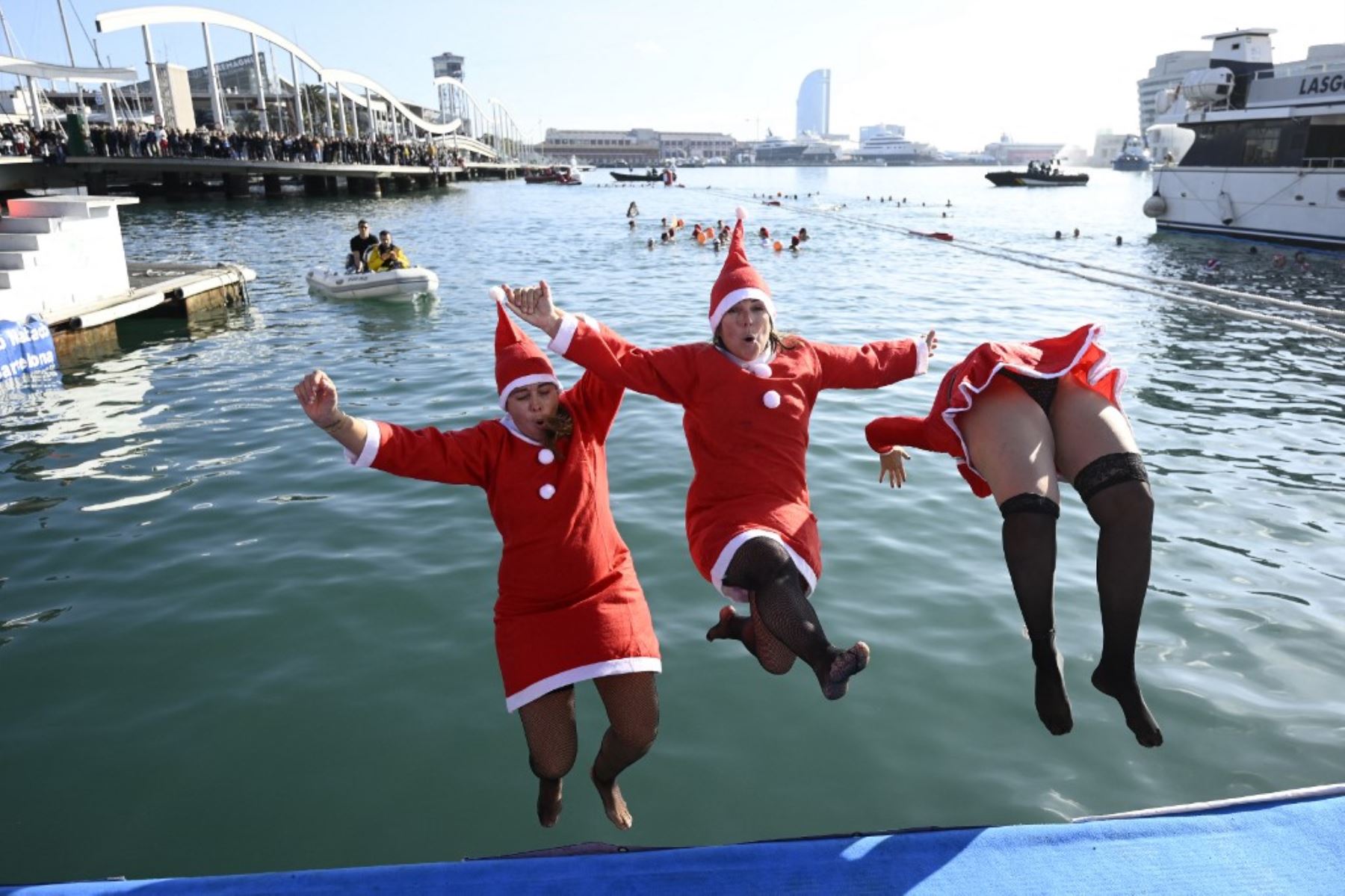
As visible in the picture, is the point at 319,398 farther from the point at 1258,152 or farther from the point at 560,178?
the point at 560,178

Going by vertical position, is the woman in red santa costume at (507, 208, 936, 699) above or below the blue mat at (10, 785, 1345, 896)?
above

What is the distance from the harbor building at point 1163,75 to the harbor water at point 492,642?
382ft

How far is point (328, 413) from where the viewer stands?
370 centimetres

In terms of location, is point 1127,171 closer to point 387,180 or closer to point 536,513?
point 387,180

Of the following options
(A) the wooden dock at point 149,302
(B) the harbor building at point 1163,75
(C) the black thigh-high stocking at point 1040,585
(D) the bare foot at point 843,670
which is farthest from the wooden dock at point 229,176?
(B) the harbor building at point 1163,75

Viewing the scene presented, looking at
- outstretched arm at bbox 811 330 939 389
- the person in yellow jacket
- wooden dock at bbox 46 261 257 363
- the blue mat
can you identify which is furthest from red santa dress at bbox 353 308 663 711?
the person in yellow jacket

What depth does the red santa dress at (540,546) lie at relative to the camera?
3.83 metres

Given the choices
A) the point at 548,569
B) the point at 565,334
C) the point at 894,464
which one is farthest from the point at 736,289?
the point at 548,569

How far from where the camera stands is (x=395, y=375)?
539 inches

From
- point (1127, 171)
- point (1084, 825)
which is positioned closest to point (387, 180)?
point (1084, 825)

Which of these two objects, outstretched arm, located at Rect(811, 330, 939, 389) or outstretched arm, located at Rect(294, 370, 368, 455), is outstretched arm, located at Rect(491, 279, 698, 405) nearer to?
outstretched arm, located at Rect(811, 330, 939, 389)

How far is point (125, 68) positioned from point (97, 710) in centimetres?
5195

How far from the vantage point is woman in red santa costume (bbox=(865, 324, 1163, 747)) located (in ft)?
10.9

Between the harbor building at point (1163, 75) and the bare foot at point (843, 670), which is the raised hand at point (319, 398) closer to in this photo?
the bare foot at point (843, 670)
